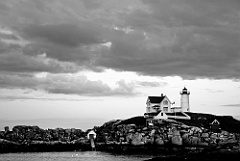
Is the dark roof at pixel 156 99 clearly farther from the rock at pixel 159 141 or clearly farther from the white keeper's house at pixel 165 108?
the rock at pixel 159 141

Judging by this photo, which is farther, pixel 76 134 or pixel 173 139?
pixel 76 134

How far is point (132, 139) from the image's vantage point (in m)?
108

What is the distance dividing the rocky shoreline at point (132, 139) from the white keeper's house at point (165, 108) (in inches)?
157

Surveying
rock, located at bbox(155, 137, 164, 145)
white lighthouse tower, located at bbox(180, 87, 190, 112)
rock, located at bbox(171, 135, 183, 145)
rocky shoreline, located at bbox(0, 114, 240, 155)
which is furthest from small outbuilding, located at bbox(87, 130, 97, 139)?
white lighthouse tower, located at bbox(180, 87, 190, 112)

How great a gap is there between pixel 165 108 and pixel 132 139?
24.3 metres

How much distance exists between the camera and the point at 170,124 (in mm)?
113938

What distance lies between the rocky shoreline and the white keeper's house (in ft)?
13.1

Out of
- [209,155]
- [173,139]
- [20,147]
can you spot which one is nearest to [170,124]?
[173,139]

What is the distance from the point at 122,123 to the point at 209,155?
2595 inches

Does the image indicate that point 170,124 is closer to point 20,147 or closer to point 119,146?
point 119,146

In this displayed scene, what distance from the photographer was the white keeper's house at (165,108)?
123812mm

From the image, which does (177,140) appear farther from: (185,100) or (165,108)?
(185,100)

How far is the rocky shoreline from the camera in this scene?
10462cm

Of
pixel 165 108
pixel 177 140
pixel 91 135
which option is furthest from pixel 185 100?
pixel 91 135
